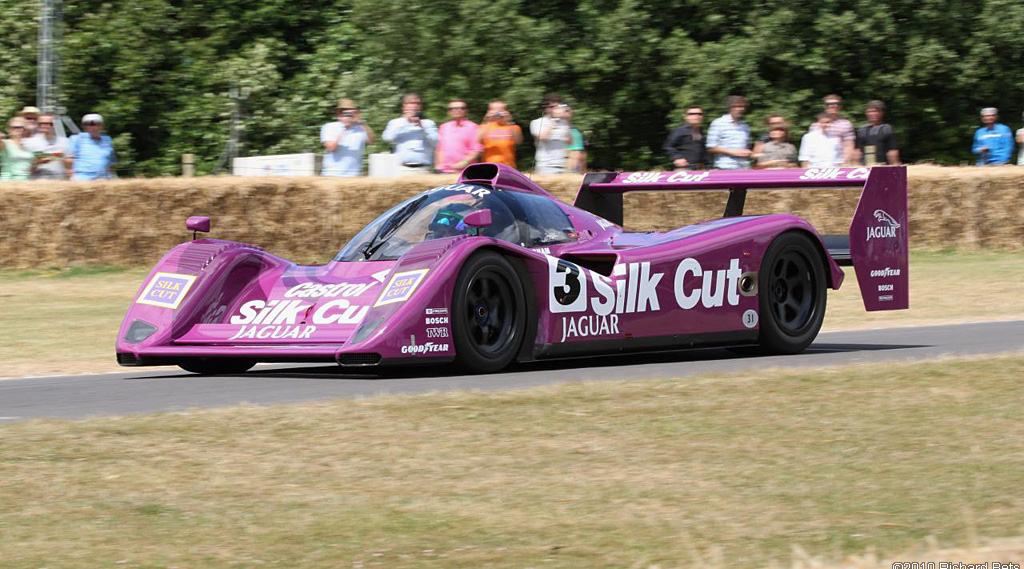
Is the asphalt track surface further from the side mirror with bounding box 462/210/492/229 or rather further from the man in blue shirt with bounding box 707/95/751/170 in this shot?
the man in blue shirt with bounding box 707/95/751/170

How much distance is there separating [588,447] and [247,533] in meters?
1.89

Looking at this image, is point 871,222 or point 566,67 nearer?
point 871,222

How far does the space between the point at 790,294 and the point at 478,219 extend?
273cm

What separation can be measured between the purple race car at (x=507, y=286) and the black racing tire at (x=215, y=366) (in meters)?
0.02

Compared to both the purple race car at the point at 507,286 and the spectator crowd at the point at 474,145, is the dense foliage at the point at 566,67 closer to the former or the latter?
the spectator crowd at the point at 474,145

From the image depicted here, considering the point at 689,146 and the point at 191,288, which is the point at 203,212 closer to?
the point at 689,146

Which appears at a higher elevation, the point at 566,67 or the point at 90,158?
the point at 566,67

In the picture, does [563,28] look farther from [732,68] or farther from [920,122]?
[920,122]

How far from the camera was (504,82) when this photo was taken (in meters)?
23.3

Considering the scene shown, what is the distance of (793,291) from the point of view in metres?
11.0

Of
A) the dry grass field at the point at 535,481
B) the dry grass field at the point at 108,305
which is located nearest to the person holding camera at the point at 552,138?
the dry grass field at the point at 108,305

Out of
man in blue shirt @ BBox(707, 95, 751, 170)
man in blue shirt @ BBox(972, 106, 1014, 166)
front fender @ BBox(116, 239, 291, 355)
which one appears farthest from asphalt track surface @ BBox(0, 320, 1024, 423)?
man in blue shirt @ BBox(972, 106, 1014, 166)

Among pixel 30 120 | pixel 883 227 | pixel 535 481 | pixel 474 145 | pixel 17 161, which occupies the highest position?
pixel 30 120

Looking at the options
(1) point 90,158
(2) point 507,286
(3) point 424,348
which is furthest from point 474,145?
(3) point 424,348
